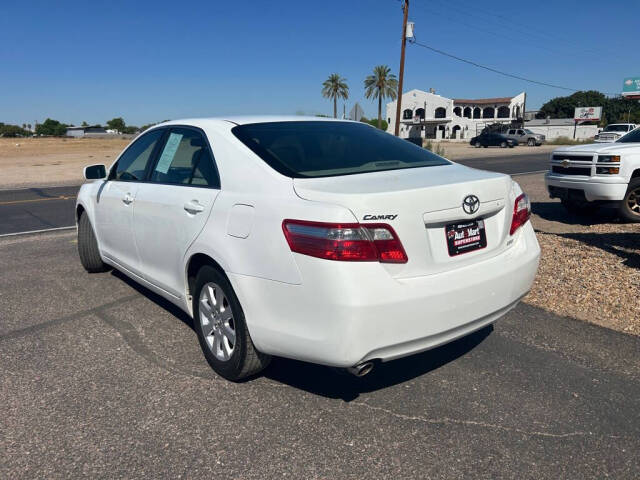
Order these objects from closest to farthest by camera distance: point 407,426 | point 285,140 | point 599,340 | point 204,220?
point 407,426 < point 204,220 < point 285,140 < point 599,340

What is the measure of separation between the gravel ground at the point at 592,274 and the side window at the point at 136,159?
3.64m

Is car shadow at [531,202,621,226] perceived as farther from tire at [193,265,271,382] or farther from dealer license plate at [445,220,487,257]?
tire at [193,265,271,382]

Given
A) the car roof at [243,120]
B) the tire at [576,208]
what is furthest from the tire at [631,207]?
the car roof at [243,120]

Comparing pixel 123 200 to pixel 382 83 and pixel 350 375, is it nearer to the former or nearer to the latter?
pixel 350 375

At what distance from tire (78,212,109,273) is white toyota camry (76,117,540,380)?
6.27 ft

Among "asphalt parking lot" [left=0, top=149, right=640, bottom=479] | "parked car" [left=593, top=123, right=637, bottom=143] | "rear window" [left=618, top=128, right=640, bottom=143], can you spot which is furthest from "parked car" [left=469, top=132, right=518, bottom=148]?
"asphalt parking lot" [left=0, top=149, right=640, bottom=479]

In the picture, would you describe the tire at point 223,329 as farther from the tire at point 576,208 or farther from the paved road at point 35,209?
the tire at point 576,208

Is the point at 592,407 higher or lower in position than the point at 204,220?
lower

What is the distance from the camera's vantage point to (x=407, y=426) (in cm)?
290

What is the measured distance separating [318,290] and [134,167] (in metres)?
2.75

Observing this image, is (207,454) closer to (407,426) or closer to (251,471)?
(251,471)

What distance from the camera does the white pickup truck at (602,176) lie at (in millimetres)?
8172

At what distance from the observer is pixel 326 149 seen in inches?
139

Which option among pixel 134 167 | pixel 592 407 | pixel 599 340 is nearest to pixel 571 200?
pixel 599 340
